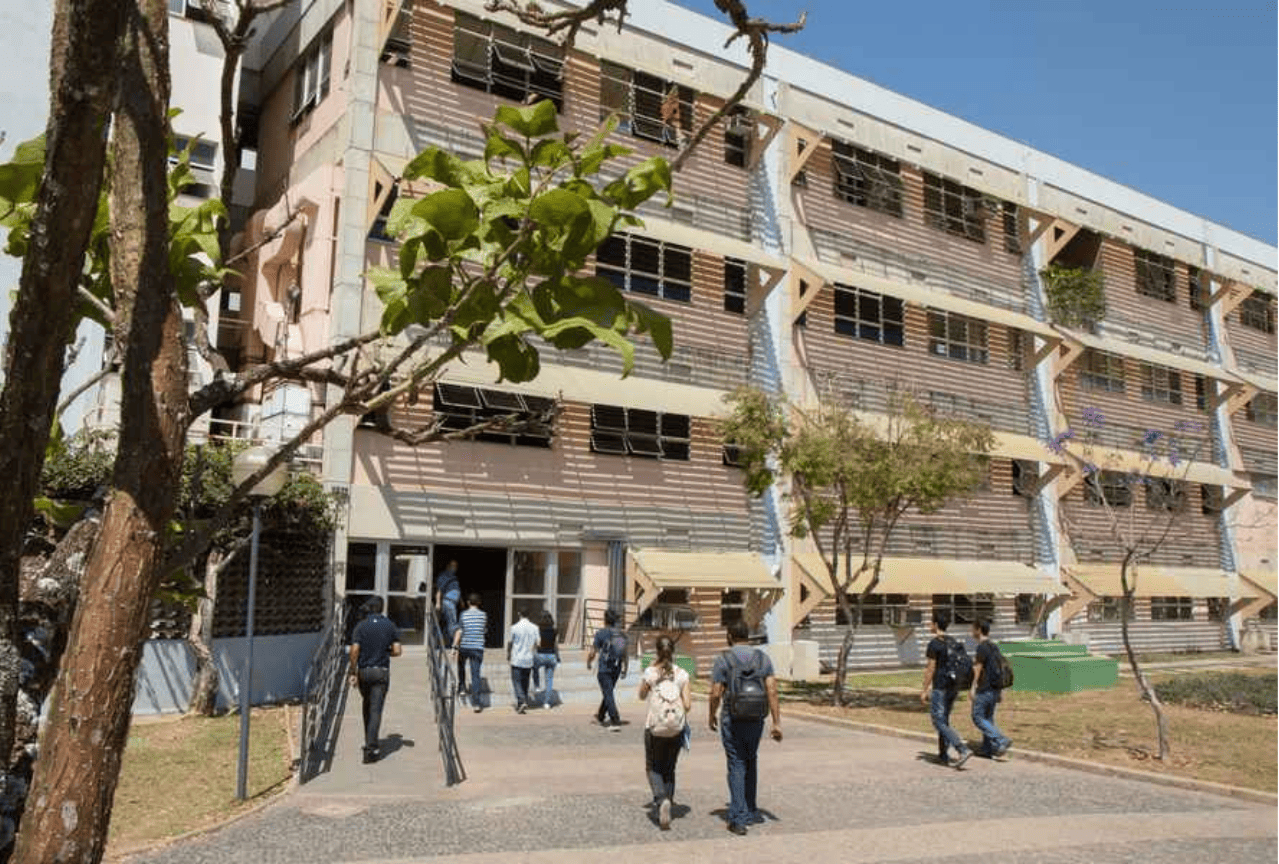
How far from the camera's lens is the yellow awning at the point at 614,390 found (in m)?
21.1

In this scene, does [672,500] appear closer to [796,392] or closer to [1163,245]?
[796,392]

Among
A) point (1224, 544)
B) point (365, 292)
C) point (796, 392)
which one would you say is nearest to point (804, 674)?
point (796, 392)

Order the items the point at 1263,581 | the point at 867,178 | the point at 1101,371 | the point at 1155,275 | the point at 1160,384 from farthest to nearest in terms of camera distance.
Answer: the point at 1263,581 → the point at 1155,275 → the point at 1160,384 → the point at 1101,371 → the point at 867,178

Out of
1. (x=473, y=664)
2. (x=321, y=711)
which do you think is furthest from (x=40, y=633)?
(x=473, y=664)

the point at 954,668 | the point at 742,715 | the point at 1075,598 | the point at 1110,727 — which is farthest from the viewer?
the point at 1075,598

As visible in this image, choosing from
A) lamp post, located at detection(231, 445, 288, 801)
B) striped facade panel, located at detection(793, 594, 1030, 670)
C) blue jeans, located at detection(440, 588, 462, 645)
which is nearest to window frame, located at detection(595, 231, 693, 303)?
blue jeans, located at detection(440, 588, 462, 645)

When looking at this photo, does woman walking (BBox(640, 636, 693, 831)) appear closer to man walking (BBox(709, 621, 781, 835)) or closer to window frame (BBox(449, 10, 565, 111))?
man walking (BBox(709, 621, 781, 835))

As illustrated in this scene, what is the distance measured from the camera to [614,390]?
21.8 m

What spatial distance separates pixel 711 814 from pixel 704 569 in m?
13.0

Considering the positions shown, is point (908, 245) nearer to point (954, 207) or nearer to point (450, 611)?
point (954, 207)

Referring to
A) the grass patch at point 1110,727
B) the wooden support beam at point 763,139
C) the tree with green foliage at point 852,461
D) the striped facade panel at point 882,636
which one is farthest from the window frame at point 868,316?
the grass patch at point 1110,727

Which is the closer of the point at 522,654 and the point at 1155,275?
the point at 522,654

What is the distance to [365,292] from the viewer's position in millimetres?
20219

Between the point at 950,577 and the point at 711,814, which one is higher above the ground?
the point at 950,577
